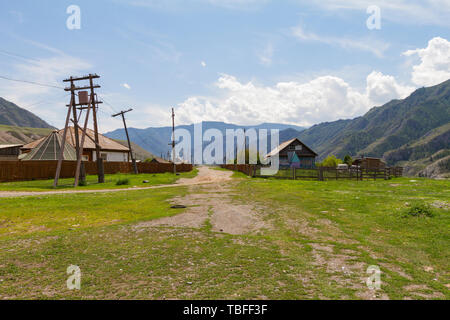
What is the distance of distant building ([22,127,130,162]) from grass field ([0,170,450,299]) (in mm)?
34267

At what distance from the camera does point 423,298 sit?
4875 millimetres

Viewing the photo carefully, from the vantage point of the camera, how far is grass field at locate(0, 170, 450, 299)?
5.12m

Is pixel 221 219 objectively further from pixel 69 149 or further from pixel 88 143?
pixel 88 143

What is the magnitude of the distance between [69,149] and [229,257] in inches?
1802

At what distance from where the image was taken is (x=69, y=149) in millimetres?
44344

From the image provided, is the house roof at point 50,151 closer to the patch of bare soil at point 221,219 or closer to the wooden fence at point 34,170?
the wooden fence at point 34,170

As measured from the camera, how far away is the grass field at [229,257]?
512 centimetres

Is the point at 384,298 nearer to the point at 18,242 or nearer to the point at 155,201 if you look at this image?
the point at 18,242

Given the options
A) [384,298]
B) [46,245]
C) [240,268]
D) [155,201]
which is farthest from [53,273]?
[155,201]

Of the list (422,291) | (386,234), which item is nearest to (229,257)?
(422,291)

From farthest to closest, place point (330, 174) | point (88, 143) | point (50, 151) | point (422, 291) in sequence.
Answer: point (88, 143) → point (50, 151) → point (330, 174) → point (422, 291)

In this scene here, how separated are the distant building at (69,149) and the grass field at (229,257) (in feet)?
112

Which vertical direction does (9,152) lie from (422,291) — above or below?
above

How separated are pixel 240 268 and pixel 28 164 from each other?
38835 mm
